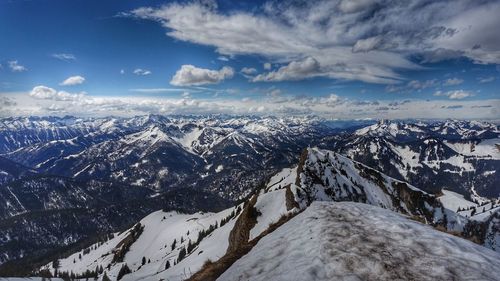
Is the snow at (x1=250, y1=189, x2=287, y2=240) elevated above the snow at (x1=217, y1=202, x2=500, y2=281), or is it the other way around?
the snow at (x1=217, y1=202, x2=500, y2=281)

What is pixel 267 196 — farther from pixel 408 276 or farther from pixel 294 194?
pixel 408 276

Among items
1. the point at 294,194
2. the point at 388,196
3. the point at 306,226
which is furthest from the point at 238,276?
the point at 388,196

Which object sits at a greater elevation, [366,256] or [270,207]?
[366,256]

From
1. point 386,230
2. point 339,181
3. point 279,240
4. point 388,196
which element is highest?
point 386,230

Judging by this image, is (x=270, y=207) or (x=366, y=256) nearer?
(x=366, y=256)

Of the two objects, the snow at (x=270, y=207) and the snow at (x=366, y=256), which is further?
the snow at (x=270, y=207)

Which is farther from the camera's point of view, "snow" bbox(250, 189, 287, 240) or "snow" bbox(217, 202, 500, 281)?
"snow" bbox(250, 189, 287, 240)

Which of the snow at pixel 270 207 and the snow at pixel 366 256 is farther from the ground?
the snow at pixel 366 256

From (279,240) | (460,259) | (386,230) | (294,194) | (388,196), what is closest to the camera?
(460,259)
